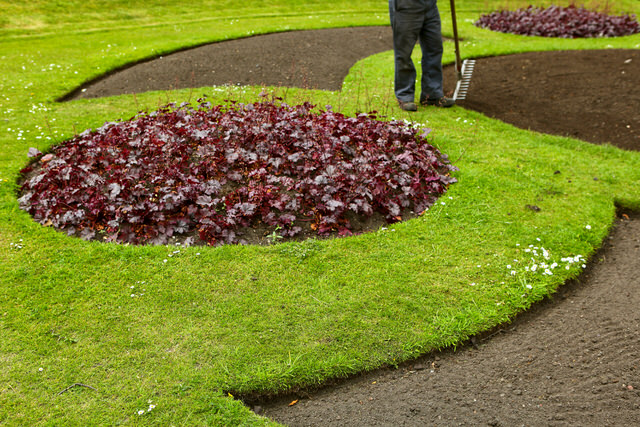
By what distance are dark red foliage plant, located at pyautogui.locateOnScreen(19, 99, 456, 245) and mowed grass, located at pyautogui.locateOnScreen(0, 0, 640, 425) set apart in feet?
0.73

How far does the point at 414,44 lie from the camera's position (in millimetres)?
6664

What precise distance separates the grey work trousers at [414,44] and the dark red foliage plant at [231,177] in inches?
63.1

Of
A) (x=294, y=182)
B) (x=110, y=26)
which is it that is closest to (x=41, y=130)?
(x=294, y=182)

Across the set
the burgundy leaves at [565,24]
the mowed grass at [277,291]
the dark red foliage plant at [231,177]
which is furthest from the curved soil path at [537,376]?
the burgundy leaves at [565,24]

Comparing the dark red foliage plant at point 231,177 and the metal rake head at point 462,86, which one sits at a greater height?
the metal rake head at point 462,86

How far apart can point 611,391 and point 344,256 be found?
80.7 inches

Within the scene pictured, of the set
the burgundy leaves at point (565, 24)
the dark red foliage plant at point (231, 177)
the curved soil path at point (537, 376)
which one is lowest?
the curved soil path at point (537, 376)

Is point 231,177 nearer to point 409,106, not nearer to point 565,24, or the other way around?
point 409,106

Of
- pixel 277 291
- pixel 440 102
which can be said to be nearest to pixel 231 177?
pixel 277 291

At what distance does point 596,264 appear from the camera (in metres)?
4.11

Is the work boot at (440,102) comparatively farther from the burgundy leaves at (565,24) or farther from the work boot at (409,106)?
the burgundy leaves at (565,24)

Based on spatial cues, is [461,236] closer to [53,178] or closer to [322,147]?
[322,147]

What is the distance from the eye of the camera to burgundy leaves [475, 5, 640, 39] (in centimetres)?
1234

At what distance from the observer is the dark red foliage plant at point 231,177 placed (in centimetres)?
439
